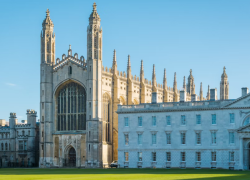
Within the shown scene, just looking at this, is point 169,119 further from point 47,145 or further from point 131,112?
point 47,145

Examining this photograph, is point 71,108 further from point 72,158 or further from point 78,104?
point 72,158

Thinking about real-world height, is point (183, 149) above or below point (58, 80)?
below

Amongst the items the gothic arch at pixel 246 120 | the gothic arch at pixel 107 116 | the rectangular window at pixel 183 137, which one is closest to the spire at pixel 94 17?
the gothic arch at pixel 107 116

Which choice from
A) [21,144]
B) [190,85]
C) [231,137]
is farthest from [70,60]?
[190,85]

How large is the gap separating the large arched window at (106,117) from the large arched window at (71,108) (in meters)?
3.27

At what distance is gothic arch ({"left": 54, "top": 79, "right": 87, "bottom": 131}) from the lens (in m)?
87.1

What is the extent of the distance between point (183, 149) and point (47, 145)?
929 inches

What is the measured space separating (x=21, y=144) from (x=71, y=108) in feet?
55.3

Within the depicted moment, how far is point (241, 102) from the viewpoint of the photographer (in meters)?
72.8

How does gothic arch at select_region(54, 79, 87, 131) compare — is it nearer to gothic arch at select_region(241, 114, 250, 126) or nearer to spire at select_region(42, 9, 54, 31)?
spire at select_region(42, 9, 54, 31)

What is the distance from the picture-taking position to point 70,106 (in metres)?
88.1

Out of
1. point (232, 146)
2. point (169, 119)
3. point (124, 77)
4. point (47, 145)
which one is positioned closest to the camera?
point (232, 146)

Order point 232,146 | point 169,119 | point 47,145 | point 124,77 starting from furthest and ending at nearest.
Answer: point 124,77
point 47,145
point 169,119
point 232,146

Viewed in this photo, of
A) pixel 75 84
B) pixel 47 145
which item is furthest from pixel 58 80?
pixel 47 145
